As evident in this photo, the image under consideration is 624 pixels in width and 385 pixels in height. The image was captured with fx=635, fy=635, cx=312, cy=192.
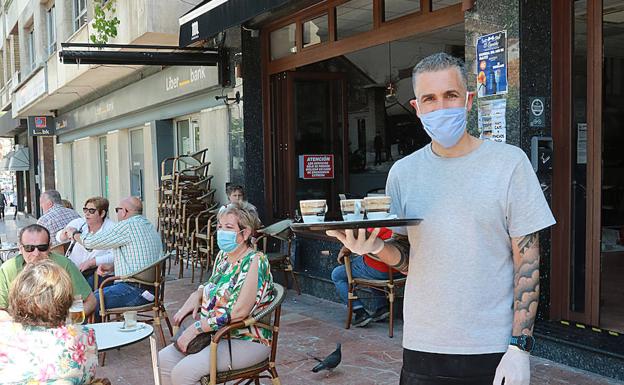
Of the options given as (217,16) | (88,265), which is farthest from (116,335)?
(217,16)

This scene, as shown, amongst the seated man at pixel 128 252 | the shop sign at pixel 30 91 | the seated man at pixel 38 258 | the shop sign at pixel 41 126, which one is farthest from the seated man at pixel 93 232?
the shop sign at pixel 41 126

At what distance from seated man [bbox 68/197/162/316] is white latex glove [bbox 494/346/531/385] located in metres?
4.24

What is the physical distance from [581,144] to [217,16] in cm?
420

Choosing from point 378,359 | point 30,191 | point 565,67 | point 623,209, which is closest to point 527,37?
point 565,67

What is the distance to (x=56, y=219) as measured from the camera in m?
7.38

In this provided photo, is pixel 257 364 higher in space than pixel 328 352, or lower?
higher

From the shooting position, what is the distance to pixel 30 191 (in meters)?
28.3

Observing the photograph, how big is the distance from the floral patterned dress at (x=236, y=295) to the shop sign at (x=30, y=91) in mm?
14026

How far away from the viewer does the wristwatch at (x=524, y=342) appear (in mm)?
1840

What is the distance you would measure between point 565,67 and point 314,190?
14.1ft

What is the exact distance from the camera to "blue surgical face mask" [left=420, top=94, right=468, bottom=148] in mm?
1939

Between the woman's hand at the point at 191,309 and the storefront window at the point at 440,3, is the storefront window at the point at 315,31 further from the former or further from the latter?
the woman's hand at the point at 191,309

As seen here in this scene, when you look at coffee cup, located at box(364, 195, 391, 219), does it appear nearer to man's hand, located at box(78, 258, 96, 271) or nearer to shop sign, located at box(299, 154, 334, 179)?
man's hand, located at box(78, 258, 96, 271)

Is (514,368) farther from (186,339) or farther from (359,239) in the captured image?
(186,339)
